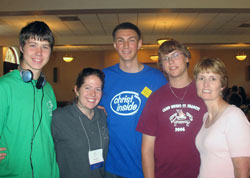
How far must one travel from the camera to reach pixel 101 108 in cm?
212

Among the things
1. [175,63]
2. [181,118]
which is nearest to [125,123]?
[181,118]

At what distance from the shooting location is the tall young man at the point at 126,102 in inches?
80.7

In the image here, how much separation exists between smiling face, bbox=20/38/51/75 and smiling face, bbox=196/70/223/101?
1.24 metres

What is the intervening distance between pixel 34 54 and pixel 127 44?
0.95 metres

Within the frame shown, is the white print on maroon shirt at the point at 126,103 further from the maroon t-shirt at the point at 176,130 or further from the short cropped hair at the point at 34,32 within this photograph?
the short cropped hair at the point at 34,32

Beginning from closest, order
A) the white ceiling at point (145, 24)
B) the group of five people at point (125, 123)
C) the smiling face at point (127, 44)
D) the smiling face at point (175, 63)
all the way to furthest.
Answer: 1. the group of five people at point (125, 123)
2. the smiling face at point (175, 63)
3. the smiling face at point (127, 44)
4. the white ceiling at point (145, 24)

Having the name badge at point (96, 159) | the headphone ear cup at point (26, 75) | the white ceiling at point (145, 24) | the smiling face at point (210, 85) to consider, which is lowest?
the name badge at point (96, 159)

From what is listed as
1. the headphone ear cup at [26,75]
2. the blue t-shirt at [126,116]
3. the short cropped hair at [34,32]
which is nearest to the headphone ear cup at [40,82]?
the headphone ear cup at [26,75]

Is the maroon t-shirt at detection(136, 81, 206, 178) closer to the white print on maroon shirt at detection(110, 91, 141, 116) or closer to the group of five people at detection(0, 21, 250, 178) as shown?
the group of five people at detection(0, 21, 250, 178)

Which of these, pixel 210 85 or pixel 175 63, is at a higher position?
pixel 175 63

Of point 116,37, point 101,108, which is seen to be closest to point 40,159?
point 101,108

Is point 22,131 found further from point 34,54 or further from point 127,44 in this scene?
point 127,44

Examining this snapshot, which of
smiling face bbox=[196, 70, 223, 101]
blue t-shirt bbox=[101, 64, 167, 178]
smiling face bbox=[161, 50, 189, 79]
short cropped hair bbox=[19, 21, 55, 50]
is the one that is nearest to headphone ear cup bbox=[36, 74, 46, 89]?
short cropped hair bbox=[19, 21, 55, 50]

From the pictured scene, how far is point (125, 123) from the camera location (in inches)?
81.3
